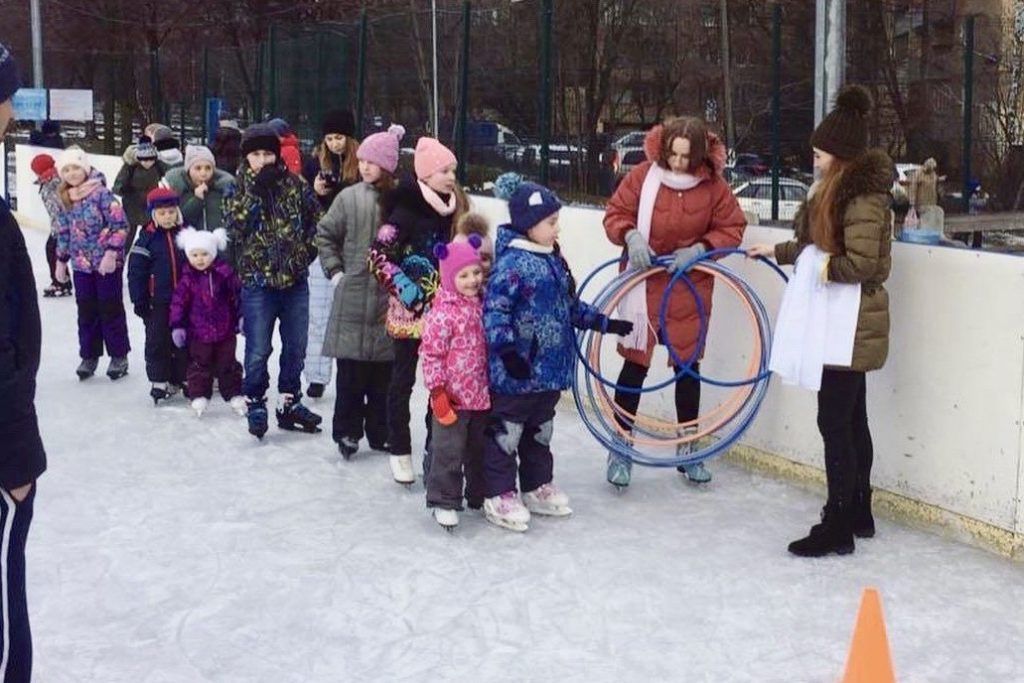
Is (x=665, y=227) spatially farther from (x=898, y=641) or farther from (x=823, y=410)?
(x=898, y=641)

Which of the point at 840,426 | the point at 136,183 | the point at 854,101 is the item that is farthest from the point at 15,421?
the point at 136,183

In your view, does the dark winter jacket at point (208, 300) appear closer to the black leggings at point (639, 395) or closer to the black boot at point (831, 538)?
the black leggings at point (639, 395)

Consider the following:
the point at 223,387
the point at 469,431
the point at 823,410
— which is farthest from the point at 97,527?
the point at 823,410

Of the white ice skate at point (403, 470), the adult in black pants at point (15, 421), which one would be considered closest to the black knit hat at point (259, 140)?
the white ice skate at point (403, 470)

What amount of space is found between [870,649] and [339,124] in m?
4.79

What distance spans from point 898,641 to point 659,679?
2.66 ft

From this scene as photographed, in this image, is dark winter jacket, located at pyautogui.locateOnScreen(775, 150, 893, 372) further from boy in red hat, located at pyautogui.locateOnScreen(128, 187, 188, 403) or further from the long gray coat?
boy in red hat, located at pyautogui.locateOnScreen(128, 187, 188, 403)

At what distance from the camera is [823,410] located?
5.04m

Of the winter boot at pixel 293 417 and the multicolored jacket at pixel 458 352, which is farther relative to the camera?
the winter boot at pixel 293 417

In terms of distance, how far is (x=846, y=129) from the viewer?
15.9ft

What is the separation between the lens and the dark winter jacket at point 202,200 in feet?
27.0

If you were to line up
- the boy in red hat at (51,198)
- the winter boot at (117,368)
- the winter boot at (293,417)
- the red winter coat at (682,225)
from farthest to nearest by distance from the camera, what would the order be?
the boy in red hat at (51,198) < the winter boot at (117,368) < the winter boot at (293,417) < the red winter coat at (682,225)

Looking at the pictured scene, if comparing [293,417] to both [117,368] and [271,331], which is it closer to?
[271,331]

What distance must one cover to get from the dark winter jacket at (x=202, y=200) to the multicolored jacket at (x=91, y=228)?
382mm
